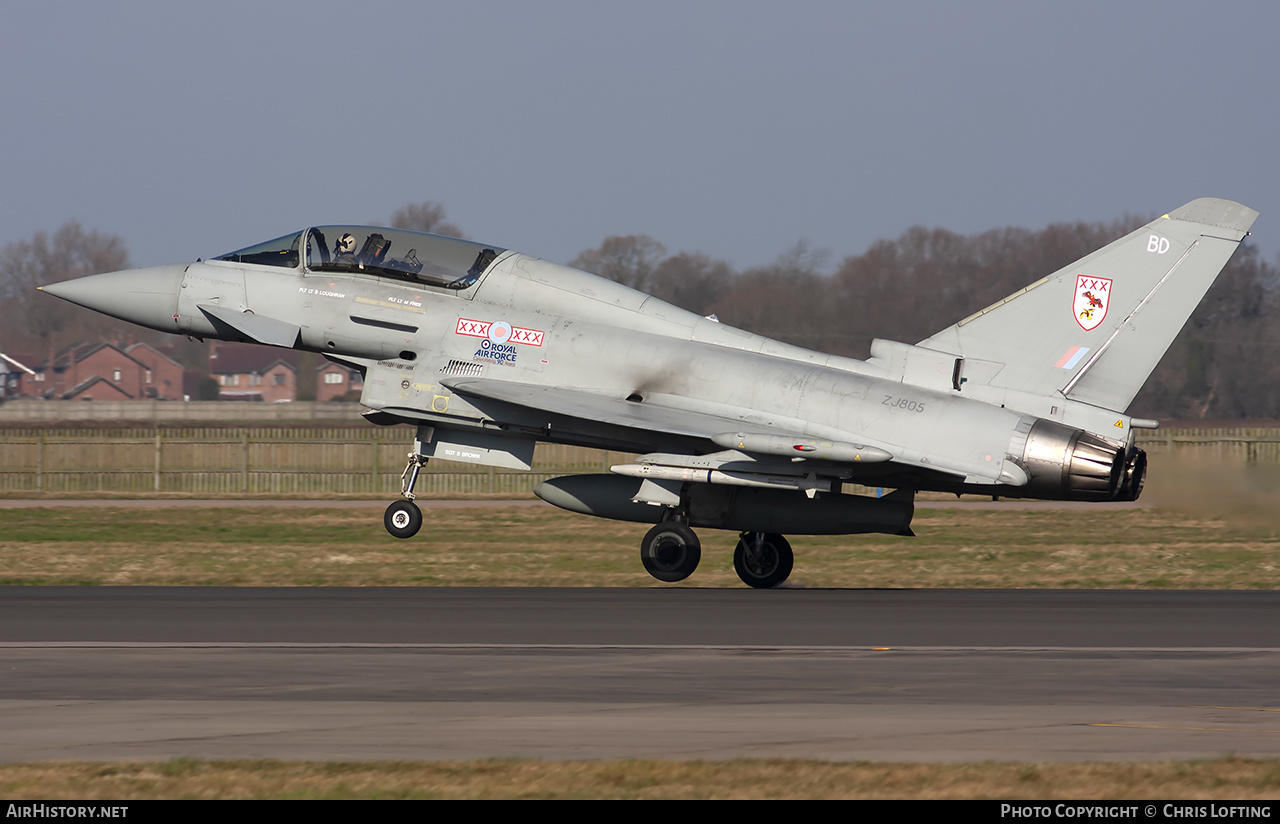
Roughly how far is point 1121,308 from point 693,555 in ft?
19.0

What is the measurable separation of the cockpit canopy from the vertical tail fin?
6.57 metres

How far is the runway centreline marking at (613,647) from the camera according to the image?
11398 millimetres

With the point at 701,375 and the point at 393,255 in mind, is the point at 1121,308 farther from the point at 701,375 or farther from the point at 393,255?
the point at 393,255

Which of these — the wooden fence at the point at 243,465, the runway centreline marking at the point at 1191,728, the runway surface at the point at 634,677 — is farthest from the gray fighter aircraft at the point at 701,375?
the wooden fence at the point at 243,465

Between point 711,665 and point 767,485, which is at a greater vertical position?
point 767,485

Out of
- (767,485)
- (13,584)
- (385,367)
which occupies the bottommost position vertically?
(13,584)

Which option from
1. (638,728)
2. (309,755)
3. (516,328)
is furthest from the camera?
(516,328)

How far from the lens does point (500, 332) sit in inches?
692

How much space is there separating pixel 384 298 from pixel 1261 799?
43.5 feet

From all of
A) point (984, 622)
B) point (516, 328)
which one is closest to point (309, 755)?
point (984, 622)

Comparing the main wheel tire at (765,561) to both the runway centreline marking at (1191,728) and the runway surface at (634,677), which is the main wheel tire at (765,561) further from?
the runway centreline marking at (1191,728)

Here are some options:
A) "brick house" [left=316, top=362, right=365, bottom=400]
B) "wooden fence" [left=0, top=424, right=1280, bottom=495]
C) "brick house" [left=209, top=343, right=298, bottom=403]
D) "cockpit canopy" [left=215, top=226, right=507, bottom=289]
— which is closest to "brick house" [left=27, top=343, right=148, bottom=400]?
"brick house" [left=209, top=343, right=298, bottom=403]
